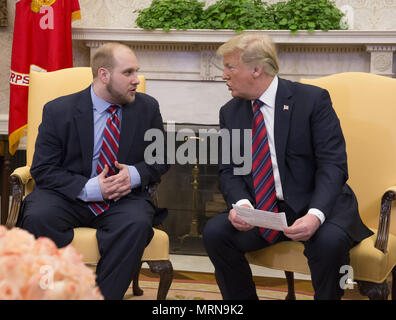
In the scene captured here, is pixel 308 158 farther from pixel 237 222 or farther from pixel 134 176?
pixel 134 176

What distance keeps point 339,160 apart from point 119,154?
1.11 metres

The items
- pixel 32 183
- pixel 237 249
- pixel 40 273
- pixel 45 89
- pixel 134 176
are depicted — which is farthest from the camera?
pixel 45 89

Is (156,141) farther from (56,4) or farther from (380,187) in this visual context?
(56,4)

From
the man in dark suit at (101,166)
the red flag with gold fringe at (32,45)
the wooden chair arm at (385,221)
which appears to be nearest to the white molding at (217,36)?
the red flag with gold fringe at (32,45)

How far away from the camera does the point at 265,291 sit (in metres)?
3.35

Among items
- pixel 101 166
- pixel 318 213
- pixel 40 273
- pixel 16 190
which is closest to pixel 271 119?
pixel 318 213

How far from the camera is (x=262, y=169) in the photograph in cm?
254

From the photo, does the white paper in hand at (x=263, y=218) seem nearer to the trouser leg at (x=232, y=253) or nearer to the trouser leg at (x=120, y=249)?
the trouser leg at (x=232, y=253)

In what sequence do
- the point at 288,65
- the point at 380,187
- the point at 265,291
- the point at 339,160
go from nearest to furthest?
the point at 339,160 → the point at 380,187 → the point at 265,291 → the point at 288,65

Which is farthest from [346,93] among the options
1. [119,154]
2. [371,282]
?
[119,154]

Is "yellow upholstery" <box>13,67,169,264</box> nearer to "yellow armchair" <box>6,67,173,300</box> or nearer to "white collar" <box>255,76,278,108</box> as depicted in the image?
"yellow armchair" <box>6,67,173,300</box>

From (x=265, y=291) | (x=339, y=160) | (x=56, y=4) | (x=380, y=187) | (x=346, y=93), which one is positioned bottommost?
(x=265, y=291)

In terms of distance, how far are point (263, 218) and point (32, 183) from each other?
4.67 ft

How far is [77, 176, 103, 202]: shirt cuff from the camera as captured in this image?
8.57 ft
